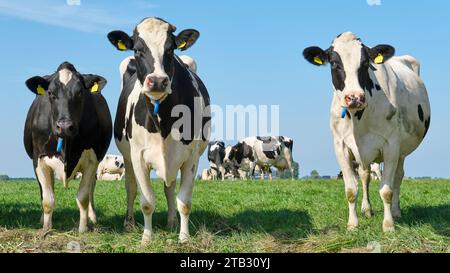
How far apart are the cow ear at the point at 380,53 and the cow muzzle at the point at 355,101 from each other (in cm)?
111

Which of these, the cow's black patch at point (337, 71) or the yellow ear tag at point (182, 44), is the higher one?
the yellow ear tag at point (182, 44)

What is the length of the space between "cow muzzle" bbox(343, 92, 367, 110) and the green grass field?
1.72 meters

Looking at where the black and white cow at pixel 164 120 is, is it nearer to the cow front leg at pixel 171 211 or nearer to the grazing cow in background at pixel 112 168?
the cow front leg at pixel 171 211

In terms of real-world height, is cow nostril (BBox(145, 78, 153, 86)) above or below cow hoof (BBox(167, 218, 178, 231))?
above

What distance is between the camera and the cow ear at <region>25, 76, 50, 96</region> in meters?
9.54

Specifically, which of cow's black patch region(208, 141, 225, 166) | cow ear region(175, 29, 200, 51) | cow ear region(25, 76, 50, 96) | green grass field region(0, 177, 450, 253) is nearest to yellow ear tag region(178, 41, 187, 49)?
cow ear region(175, 29, 200, 51)

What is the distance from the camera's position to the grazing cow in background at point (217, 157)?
39.7 metres

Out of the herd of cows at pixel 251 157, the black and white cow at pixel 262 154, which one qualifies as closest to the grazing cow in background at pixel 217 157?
the herd of cows at pixel 251 157

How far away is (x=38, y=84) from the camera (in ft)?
31.6

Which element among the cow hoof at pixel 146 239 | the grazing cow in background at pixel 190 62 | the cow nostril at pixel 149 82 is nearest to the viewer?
the cow nostril at pixel 149 82

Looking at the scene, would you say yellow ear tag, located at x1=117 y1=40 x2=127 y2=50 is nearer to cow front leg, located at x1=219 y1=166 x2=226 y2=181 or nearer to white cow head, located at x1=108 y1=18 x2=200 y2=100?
white cow head, located at x1=108 y1=18 x2=200 y2=100

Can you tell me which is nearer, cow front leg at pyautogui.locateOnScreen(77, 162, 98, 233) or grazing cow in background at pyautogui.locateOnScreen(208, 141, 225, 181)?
cow front leg at pyautogui.locateOnScreen(77, 162, 98, 233)

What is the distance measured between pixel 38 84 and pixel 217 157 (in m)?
30.3
